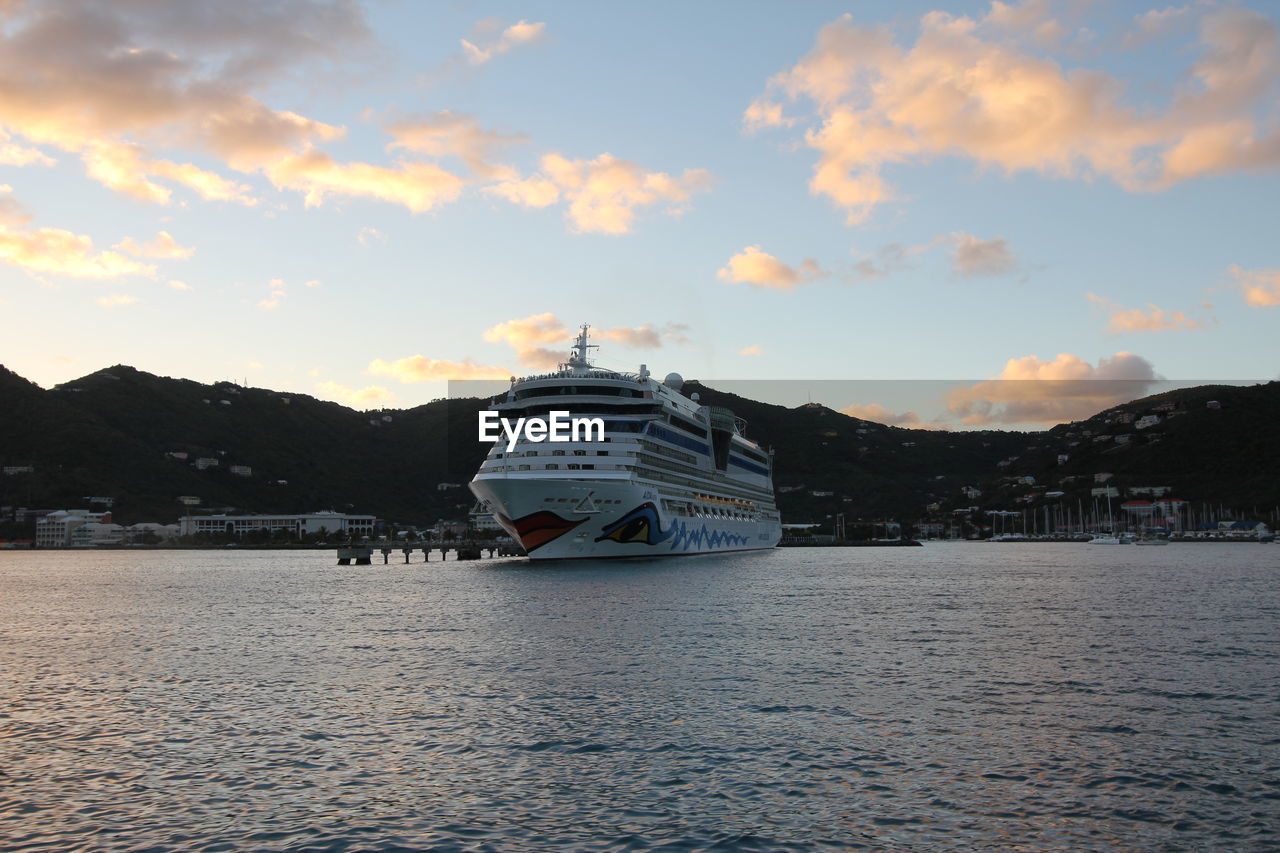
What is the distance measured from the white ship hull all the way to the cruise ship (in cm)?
8

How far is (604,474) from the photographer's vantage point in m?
76.9

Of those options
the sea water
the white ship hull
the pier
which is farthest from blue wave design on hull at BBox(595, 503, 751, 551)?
the sea water

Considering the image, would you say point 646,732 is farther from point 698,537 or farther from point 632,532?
point 698,537

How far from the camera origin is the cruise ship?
248 ft

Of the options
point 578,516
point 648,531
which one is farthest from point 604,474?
point 648,531

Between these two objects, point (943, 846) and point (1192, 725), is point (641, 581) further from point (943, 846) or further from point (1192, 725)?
point (943, 846)

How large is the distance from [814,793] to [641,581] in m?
47.5

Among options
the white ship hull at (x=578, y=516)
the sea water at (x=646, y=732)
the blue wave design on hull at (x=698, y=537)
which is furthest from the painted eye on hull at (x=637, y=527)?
the sea water at (x=646, y=732)

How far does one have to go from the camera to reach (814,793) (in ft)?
55.4

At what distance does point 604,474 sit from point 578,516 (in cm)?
388

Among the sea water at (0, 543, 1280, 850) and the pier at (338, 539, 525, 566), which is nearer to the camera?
the sea water at (0, 543, 1280, 850)

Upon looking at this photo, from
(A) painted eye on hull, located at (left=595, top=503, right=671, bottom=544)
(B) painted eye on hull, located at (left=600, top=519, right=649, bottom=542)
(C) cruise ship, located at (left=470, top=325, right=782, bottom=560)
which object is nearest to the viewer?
(C) cruise ship, located at (left=470, top=325, right=782, bottom=560)

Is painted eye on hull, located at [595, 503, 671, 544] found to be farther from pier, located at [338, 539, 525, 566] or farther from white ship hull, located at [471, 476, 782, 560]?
pier, located at [338, 539, 525, 566]

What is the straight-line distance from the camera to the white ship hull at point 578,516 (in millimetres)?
74438
